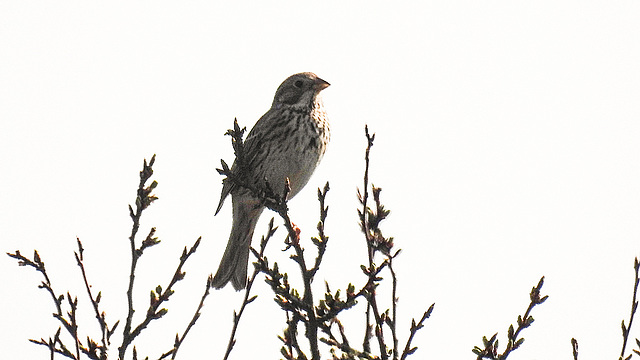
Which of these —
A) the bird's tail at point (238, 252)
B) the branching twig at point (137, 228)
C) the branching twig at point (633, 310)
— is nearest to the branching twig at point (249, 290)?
the branching twig at point (137, 228)

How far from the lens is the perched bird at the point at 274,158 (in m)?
7.70

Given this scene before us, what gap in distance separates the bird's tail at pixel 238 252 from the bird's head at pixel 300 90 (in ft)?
3.74

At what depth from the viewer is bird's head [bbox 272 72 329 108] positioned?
836 centimetres

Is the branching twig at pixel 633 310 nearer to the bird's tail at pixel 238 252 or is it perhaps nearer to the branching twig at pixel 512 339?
the branching twig at pixel 512 339

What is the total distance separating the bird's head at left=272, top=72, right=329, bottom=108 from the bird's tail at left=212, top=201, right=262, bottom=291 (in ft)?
3.74

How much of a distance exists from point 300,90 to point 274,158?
1096mm

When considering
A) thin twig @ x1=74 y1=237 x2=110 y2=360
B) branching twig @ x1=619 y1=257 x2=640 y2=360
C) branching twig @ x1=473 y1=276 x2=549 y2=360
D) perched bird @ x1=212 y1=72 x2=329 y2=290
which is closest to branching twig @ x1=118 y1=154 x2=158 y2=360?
thin twig @ x1=74 y1=237 x2=110 y2=360

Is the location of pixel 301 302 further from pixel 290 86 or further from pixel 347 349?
pixel 290 86

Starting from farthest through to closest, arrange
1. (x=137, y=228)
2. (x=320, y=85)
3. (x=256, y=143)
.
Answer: (x=320, y=85) → (x=256, y=143) → (x=137, y=228)

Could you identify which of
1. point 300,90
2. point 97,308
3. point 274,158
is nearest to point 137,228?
point 97,308

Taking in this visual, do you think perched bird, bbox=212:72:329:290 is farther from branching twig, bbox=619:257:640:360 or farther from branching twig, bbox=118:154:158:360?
branching twig, bbox=619:257:640:360

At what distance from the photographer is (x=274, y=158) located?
7711mm

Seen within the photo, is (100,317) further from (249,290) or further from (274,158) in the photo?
(274,158)

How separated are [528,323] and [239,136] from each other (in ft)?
6.02
